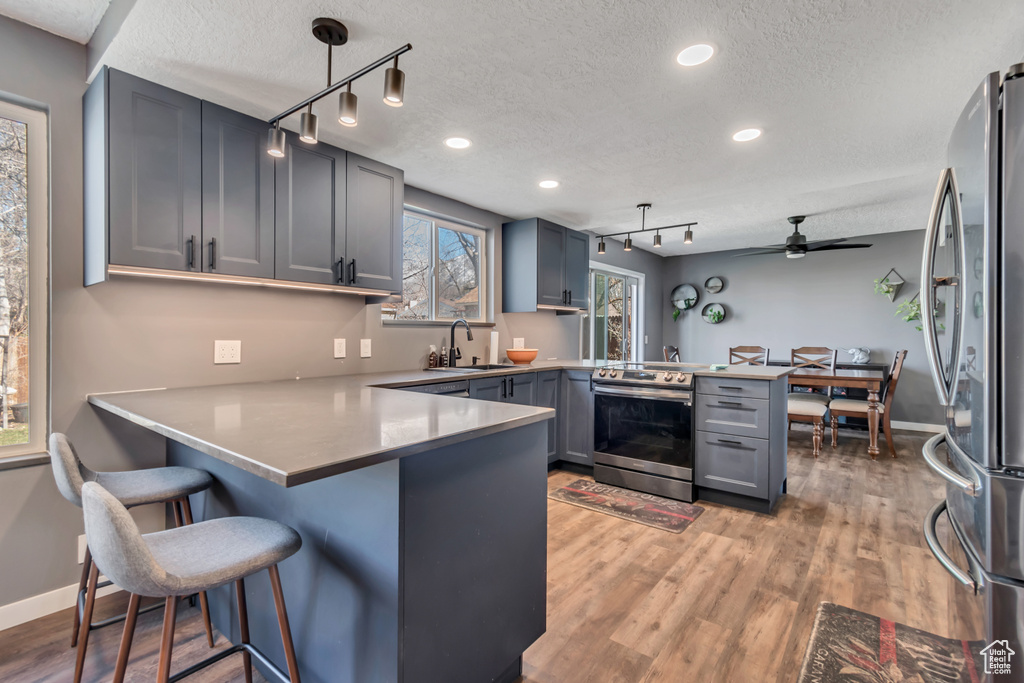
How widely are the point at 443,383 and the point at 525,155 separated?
145cm

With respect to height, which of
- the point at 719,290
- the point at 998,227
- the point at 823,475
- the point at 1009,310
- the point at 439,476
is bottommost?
the point at 823,475

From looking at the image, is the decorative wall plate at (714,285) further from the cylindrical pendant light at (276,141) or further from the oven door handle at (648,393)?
the cylindrical pendant light at (276,141)

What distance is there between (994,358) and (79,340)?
3.07 m

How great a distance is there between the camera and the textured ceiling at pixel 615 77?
1619 mm

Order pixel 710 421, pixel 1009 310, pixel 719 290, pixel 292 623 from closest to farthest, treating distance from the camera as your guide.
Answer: pixel 1009 310
pixel 292 623
pixel 710 421
pixel 719 290

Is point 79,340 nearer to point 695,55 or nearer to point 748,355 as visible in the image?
point 695,55

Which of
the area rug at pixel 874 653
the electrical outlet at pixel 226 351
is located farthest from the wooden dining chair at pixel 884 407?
the electrical outlet at pixel 226 351

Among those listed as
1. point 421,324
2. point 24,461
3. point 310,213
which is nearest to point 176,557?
point 24,461

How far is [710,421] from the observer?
3160mm

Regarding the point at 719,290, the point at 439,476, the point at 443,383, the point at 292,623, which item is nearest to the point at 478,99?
the point at 443,383

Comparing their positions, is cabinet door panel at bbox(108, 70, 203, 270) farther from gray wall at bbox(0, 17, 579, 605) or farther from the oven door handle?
the oven door handle

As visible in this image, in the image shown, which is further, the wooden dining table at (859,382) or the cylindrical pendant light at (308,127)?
the wooden dining table at (859,382)

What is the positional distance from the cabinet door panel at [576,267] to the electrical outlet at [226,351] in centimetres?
283

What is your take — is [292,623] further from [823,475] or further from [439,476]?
[823,475]
